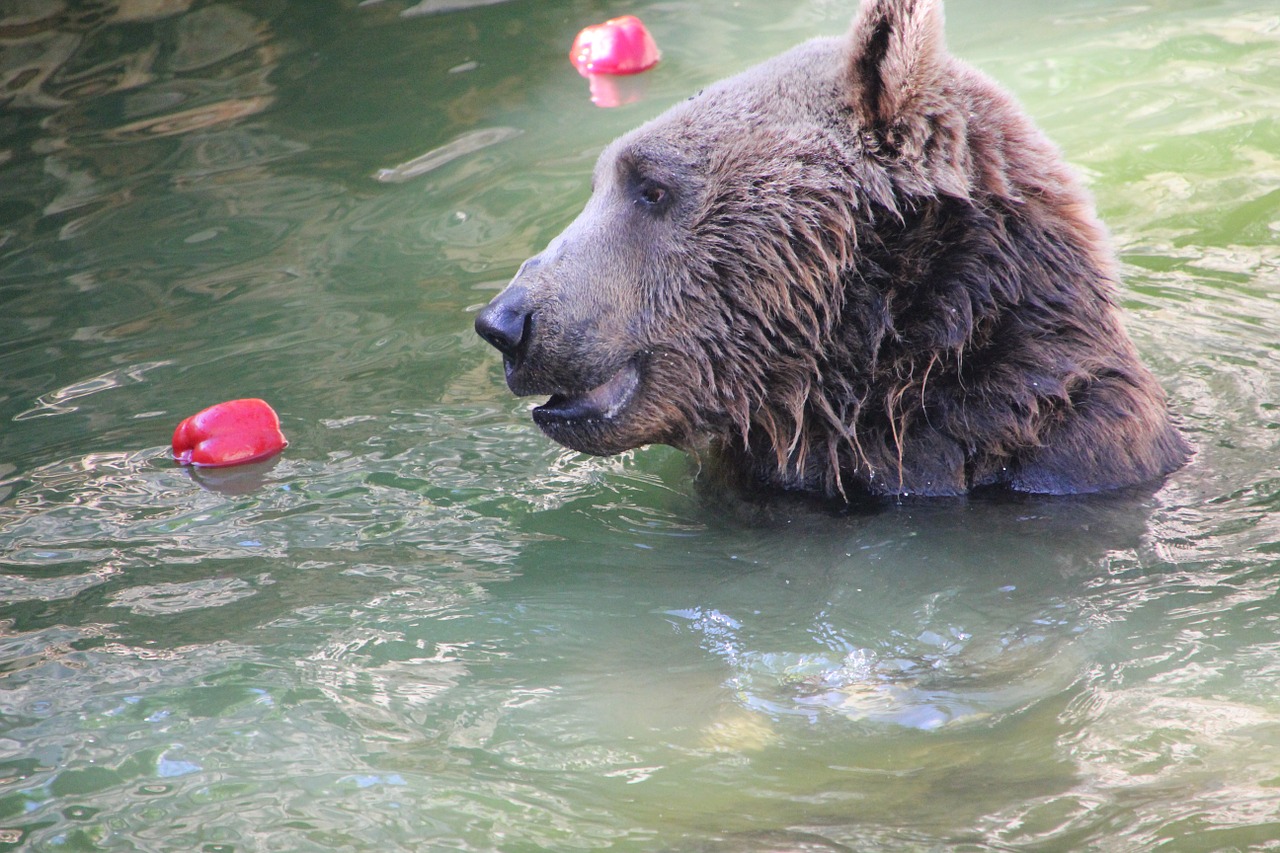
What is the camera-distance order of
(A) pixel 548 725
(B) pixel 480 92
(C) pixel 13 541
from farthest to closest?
(B) pixel 480 92 → (C) pixel 13 541 → (A) pixel 548 725

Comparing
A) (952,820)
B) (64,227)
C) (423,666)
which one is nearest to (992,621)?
(952,820)

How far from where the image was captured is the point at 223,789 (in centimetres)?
322

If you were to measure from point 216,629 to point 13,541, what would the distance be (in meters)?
1.16

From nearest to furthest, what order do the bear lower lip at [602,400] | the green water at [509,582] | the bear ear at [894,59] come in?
the green water at [509,582] → the bear ear at [894,59] → the bear lower lip at [602,400]

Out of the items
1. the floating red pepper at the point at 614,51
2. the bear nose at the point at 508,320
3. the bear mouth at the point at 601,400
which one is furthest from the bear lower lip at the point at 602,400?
the floating red pepper at the point at 614,51

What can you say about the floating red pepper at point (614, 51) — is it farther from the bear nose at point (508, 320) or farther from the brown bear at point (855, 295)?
the bear nose at point (508, 320)

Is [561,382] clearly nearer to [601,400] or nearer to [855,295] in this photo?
[601,400]

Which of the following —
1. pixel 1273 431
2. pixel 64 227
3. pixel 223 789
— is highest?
pixel 64 227

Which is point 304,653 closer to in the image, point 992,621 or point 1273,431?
point 992,621

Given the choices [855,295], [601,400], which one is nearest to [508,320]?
[601,400]

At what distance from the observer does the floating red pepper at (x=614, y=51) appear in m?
9.97

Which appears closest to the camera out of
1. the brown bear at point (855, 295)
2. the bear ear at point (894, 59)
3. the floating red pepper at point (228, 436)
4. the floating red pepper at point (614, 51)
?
the bear ear at point (894, 59)

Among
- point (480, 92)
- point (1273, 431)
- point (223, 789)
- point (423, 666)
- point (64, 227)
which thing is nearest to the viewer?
point (223, 789)

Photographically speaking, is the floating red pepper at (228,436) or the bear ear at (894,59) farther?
the floating red pepper at (228,436)
